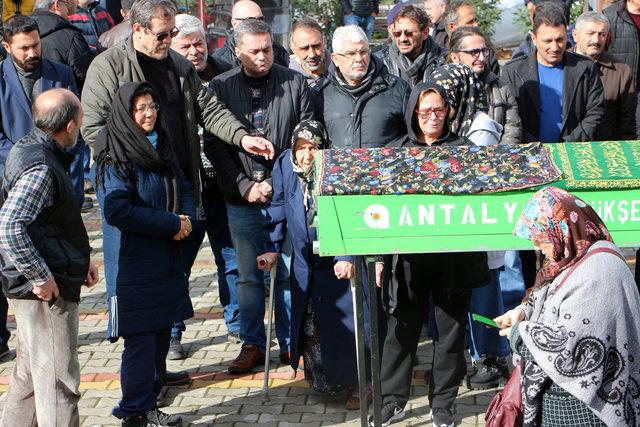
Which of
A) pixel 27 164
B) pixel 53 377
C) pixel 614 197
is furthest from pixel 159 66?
pixel 614 197

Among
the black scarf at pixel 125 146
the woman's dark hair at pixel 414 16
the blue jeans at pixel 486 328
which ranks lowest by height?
the blue jeans at pixel 486 328

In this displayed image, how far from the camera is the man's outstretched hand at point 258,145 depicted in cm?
664

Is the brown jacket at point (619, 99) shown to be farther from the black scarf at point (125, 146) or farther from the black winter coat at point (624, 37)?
the black scarf at point (125, 146)

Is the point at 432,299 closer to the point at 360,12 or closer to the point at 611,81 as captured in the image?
the point at 611,81

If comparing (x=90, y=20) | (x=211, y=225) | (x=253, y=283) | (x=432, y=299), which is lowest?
(x=253, y=283)

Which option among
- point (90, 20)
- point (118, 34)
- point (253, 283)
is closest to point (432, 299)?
point (253, 283)

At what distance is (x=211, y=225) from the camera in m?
7.54

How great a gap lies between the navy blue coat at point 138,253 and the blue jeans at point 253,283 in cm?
115

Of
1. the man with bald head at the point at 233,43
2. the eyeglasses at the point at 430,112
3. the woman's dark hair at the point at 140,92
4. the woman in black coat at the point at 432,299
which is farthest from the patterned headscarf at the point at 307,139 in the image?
the man with bald head at the point at 233,43

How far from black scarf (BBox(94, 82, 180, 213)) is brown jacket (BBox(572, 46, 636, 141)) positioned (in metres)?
3.77

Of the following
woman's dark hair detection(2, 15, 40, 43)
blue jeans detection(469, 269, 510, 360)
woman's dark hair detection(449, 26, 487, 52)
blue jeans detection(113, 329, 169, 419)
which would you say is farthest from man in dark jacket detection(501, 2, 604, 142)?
woman's dark hair detection(2, 15, 40, 43)

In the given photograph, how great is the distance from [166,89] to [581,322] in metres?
3.62

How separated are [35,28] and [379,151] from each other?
140 inches

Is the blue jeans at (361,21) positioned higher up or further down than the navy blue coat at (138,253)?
higher up
